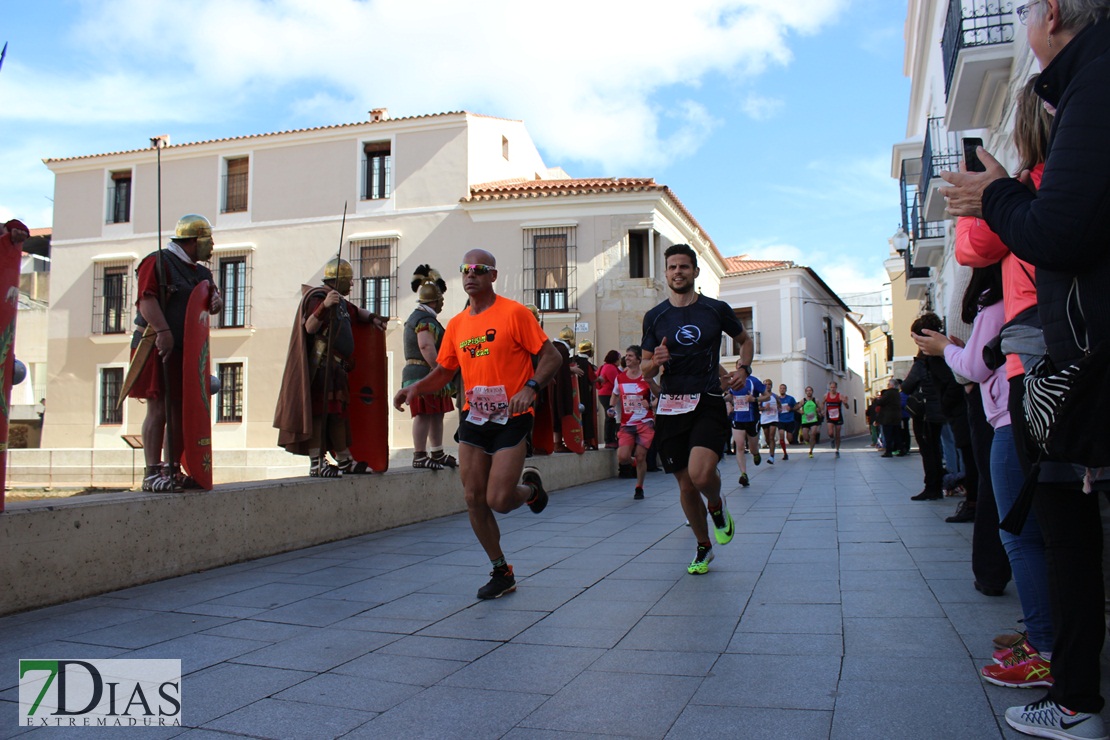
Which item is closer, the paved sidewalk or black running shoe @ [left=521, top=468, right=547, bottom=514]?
the paved sidewalk

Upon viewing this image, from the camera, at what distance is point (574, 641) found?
3.58 m

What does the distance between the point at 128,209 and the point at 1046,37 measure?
107 feet

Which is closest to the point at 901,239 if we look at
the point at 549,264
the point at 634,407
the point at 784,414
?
the point at 784,414

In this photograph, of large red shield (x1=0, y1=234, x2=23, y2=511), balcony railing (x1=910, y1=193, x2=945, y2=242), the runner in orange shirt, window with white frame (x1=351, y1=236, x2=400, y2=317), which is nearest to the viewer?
large red shield (x1=0, y1=234, x2=23, y2=511)

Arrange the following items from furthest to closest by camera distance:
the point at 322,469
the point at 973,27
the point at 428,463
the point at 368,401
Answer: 1. the point at 973,27
2. the point at 428,463
3. the point at 368,401
4. the point at 322,469

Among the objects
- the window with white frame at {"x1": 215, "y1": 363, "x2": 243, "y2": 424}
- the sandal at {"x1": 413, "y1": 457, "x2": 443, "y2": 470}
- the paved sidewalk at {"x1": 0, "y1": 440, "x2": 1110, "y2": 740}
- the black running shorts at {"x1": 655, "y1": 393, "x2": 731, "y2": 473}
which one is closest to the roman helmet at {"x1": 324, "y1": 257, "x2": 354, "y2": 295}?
the sandal at {"x1": 413, "y1": 457, "x2": 443, "y2": 470}

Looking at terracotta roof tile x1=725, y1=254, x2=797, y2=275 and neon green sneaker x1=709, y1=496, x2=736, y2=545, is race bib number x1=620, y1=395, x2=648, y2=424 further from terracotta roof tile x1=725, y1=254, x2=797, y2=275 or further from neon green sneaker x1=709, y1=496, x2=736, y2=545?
terracotta roof tile x1=725, y1=254, x2=797, y2=275

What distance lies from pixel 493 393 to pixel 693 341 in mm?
1419

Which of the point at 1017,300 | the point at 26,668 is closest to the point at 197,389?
the point at 26,668

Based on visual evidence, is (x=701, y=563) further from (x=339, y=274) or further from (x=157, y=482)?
(x=339, y=274)

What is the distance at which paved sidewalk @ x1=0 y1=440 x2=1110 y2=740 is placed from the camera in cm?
265

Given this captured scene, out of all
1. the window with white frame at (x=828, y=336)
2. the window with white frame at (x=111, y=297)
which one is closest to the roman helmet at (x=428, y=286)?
the window with white frame at (x=111, y=297)

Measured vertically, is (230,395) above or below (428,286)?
below

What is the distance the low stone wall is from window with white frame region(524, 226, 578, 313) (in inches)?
730
